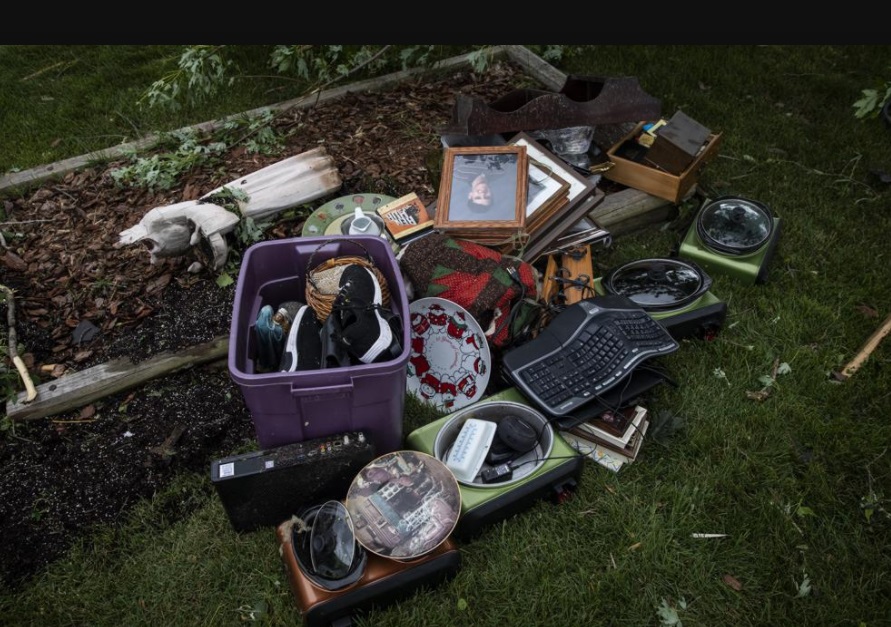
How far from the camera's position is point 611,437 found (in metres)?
2.68

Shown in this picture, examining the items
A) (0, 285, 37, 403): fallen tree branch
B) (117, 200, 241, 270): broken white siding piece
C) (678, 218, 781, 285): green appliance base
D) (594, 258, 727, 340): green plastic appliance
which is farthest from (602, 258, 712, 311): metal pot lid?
(0, 285, 37, 403): fallen tree branch

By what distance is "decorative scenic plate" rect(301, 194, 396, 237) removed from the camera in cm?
330

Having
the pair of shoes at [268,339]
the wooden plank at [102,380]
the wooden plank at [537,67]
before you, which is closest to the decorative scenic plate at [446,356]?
the pair of shoes at [268,339]

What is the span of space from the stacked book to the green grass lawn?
5cm

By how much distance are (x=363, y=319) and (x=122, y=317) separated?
4.91 feet

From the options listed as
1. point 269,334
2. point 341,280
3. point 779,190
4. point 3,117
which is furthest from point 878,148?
point 3,117

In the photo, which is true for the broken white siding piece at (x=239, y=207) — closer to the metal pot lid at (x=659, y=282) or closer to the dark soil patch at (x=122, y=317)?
the dark soil patch at (x=122, y=317)

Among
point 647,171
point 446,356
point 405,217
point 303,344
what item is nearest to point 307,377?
point 303,344

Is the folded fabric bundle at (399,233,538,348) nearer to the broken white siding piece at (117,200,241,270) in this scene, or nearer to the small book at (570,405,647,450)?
the small book at (570,405,647,450)

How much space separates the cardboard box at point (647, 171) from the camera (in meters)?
3.66

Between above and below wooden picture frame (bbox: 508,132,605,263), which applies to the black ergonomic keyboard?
below

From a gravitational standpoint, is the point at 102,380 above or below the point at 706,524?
above

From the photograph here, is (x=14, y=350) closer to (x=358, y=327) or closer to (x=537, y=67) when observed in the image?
(x=358, y=327)

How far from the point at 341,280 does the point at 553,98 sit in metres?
1.76
